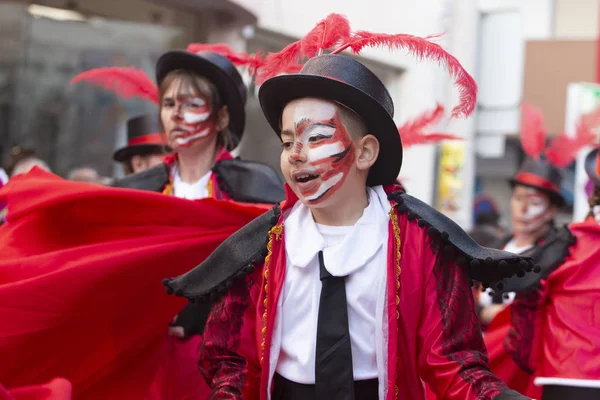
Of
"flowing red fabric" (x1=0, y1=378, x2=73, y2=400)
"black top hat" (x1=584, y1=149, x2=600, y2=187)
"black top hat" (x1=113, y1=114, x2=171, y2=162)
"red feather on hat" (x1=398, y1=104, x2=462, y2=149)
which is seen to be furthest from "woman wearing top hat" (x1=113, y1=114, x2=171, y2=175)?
"black top hat" (x1=584, y1=149, x2=600, y2=187)

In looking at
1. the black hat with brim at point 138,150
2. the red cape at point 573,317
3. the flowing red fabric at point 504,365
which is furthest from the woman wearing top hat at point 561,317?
the black hat with brim at point 138,150

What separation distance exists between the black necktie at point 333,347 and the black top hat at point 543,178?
4307 millimetres

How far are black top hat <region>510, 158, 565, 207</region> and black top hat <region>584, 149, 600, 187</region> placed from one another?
2072 mm

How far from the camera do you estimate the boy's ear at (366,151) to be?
3.14 meters

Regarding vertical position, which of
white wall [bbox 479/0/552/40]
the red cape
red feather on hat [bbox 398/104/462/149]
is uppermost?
white wall [bbox 479/0/552/40]

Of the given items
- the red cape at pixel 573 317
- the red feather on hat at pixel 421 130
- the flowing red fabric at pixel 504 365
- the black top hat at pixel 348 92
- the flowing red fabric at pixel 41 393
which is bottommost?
the flowing red fabric at pixel 504 365

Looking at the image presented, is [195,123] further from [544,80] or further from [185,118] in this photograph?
[544,80]

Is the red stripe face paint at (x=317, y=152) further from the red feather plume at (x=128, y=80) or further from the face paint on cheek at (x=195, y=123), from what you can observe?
the red feather plume at (x=128, y=80)

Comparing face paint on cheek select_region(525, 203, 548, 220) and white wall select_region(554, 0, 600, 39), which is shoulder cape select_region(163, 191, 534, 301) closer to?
face paint on cheek select_region(525, 203, 548, 220)

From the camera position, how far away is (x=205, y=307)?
447 cm

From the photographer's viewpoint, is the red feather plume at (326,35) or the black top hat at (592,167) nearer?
the red feather plume at (326,35)

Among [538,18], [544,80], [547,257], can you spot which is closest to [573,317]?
[547,257]

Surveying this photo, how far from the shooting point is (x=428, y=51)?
3.15m

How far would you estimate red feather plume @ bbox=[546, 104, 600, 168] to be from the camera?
19.1 ft
